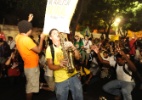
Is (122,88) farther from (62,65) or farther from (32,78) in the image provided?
(62,65)

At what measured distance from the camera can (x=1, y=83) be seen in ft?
33.8

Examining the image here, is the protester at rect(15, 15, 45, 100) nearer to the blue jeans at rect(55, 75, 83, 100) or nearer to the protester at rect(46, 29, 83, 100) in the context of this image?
the protester at rect(46, 29, 83, 100)

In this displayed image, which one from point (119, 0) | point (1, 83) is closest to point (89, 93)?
point (1, 83)

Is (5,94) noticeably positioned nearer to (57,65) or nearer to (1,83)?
(1,83)

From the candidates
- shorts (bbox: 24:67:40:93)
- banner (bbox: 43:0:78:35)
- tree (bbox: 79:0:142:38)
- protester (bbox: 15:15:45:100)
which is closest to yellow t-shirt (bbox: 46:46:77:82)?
banner (bbox: 43:0:78:35)

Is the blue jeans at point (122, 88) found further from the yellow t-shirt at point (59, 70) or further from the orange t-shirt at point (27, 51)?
the yellow t-shirt at point (59, 70)

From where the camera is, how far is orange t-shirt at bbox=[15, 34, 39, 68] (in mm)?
6139

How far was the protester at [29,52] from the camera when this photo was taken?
20.1ft

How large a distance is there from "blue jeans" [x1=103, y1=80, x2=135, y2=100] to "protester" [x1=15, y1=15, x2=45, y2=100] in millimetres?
1970

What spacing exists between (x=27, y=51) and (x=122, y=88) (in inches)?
98.6

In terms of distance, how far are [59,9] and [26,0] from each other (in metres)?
13.2

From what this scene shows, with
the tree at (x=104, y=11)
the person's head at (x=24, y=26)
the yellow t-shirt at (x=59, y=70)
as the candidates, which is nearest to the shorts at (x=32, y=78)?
the person's head at (x=24, y=26)

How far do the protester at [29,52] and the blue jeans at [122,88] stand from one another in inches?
77.6

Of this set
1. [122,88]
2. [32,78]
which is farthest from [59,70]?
[122,88]
